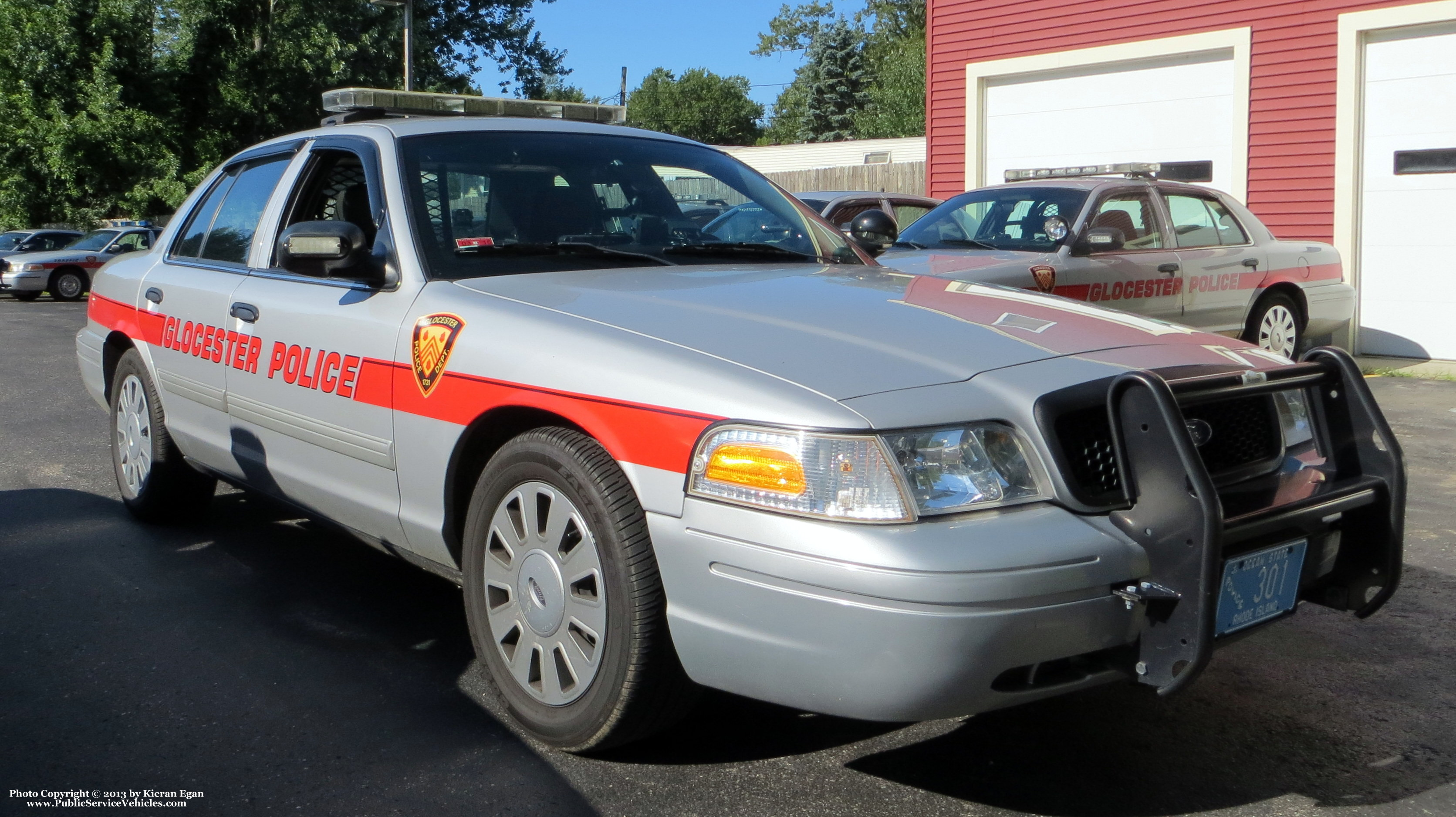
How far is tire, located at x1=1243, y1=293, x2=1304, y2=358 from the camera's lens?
958 cm

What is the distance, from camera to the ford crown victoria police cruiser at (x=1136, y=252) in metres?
7.91

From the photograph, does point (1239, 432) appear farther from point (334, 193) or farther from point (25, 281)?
point (25, 281)

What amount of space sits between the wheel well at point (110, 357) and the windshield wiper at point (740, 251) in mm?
2813

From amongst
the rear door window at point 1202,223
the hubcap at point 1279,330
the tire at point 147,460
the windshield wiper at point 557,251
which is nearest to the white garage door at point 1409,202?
the hubcap at point 1279,330

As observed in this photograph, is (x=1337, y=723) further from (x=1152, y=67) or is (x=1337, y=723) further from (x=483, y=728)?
(x=1152, y=67)

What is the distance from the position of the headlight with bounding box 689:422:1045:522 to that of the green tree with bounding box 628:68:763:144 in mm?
101284

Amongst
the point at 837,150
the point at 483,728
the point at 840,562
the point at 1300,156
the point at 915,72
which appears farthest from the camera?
the point at 915,72

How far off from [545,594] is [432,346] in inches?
30.5

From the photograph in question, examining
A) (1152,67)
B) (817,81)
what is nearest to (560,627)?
(1152,67)

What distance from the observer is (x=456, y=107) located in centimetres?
502

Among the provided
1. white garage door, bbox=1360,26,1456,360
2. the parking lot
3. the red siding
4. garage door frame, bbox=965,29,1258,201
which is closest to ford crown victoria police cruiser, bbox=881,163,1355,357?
white garage door, bbox=1360,26,1456,360

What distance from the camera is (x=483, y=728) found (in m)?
3.26

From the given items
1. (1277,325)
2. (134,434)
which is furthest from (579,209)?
(1277,325)

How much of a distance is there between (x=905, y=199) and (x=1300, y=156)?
147 inches
